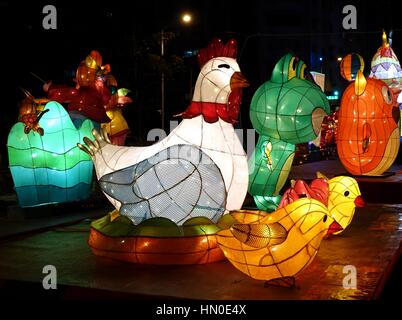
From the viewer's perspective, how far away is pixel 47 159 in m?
10.1

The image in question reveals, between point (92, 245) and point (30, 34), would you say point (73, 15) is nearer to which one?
point (30, 34)

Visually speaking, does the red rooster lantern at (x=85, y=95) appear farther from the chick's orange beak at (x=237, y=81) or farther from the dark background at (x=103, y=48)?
the dark background at (x=103, y=48)

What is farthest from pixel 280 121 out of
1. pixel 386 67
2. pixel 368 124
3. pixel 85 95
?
pixel 386 67

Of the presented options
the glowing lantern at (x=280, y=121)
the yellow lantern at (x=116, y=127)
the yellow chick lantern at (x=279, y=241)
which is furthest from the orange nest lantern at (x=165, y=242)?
the yellow lantern at (x=116, y=127)

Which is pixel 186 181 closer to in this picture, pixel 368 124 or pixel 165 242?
pixel 165 242

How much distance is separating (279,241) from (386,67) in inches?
519

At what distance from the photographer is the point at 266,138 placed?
389 inches

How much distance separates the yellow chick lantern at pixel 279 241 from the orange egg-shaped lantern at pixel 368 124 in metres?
6.99

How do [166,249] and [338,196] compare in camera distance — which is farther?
[338,196]

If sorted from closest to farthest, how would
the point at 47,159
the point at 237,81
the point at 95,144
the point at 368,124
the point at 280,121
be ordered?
the point at 237,81
the point at 95,144
the point at 280,121
the point at 47,159
the point at 368,124

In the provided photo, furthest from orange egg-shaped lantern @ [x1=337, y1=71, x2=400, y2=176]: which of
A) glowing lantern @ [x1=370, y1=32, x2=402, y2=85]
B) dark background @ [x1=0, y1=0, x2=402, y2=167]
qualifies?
glowing lantern @ [x1=370, y1=32, x2=402, y2=85]

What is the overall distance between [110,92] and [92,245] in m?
6.07

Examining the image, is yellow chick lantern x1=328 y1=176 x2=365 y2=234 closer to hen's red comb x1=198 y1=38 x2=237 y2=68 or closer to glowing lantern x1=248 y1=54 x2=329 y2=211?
glowing lantern x1=248 y1=54 x2=329 y2=211

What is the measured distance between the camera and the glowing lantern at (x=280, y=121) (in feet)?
30.2
